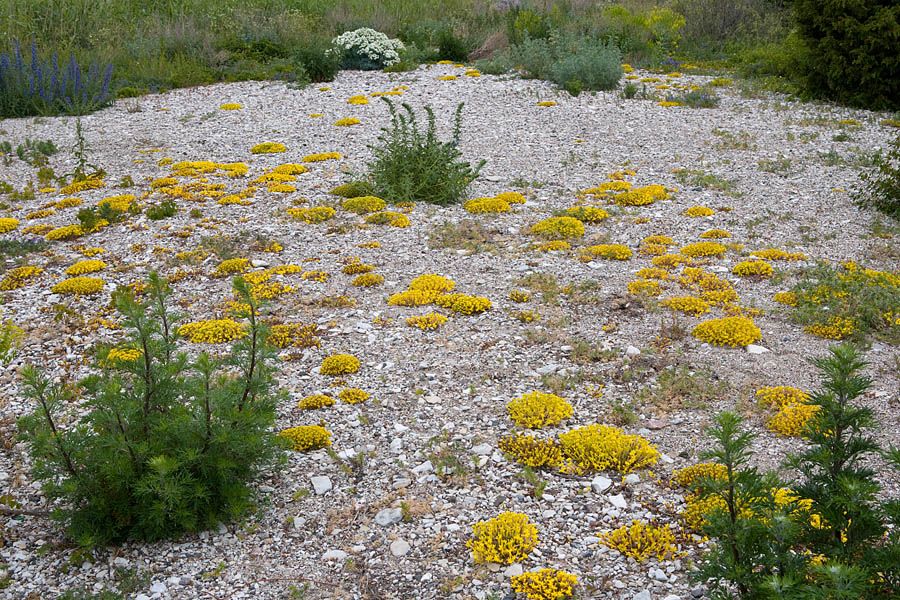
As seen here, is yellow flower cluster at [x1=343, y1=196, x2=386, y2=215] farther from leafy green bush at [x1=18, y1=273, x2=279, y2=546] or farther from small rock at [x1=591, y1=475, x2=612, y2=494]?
small rock at [x1=591, y1=475, x2=612, y2=494]

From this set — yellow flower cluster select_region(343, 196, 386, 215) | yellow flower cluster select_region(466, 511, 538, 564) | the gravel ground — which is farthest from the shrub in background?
yellow flower cluster select_region(466, 511, 538, 564)

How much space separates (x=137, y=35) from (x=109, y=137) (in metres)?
6.77

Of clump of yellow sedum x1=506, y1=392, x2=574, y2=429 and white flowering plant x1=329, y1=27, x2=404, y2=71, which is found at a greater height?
white flowering plant x1=329, y1=27, x2=404, y2=71

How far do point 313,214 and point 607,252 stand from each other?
11.8 feet

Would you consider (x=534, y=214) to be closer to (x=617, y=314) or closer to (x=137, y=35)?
(x=617, y=314)

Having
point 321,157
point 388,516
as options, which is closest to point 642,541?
point 388,516

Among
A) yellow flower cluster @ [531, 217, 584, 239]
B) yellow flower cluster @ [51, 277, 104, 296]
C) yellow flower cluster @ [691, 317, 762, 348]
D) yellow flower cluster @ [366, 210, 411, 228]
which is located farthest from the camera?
yellow flower cluster @ [366, 210, 411, 228]

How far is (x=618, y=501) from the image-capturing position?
3979 mm

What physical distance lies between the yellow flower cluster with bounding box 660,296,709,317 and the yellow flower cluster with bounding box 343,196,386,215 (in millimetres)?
3972

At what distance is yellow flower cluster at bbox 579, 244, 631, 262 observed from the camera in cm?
727

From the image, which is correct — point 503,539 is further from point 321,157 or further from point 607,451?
point 321,157

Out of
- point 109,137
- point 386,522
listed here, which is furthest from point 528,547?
point 109,137

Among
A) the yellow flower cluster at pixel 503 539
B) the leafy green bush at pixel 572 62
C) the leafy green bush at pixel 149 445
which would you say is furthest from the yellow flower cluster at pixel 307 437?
the leafy green bush at pixel 572 62

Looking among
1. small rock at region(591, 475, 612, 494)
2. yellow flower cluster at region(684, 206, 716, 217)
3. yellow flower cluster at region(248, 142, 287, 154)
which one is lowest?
small rock at region(591, 475, 612, 494)
